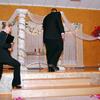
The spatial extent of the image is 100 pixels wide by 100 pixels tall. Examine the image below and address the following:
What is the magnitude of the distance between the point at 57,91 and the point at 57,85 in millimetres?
351

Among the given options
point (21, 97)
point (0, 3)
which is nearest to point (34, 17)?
point (21, 97)

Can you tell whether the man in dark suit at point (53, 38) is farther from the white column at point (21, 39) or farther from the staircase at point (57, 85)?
the white column at point (21, 39)

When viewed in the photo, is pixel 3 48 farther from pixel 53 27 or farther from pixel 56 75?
pixel 53 27

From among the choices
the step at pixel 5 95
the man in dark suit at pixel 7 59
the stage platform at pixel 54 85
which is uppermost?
the man in dark suit at pixel 7 59

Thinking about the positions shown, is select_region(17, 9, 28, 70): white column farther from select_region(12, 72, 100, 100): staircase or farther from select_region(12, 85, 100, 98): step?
select_region(12, 85, 100, 98): step

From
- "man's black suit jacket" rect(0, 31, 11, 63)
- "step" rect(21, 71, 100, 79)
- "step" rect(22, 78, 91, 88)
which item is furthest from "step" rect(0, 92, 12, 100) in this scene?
"man's black suit jacket" rect(0, 31, 11, 63)

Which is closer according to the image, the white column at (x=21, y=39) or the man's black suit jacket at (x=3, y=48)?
the man's black suit jacket at (x=3, y=48)

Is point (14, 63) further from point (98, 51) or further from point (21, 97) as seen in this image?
point (98, 51)

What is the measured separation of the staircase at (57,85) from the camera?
13.3 ft

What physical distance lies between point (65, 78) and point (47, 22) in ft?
3.77

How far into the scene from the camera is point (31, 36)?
328 inches

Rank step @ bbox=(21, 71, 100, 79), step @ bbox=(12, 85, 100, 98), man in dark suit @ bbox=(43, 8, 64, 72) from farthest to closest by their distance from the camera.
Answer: man in dark suit @ bbox=(43, 8, 64, 72) → step @ bbox=(21, 71, 100, 79) → step @ bbox=(12, 85, 100, 98)

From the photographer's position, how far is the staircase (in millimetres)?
4047

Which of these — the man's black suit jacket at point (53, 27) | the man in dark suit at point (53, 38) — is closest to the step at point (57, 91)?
the man in dark suit at point (53, 38)
